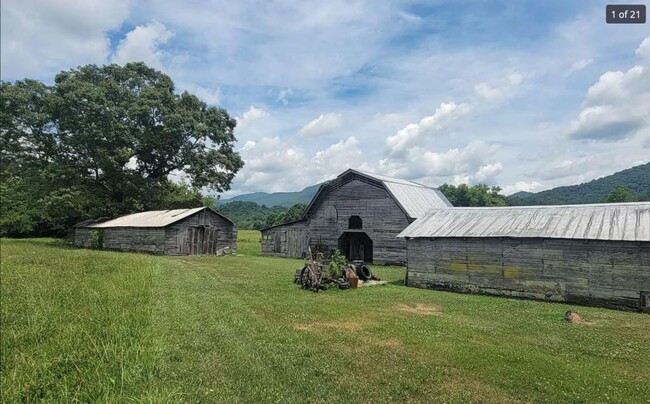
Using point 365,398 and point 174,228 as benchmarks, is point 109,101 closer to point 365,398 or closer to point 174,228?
point 174,228

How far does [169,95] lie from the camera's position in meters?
46.9

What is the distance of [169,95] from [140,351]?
4347 cm

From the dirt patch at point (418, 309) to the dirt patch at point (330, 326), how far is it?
3113mm

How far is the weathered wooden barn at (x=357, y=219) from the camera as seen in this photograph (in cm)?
3400

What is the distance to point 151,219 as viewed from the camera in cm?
4009

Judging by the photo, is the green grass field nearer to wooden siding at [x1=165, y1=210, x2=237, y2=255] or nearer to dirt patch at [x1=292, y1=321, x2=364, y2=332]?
dirt patch at [x1=292, y1=321, x2=364, y2=332]

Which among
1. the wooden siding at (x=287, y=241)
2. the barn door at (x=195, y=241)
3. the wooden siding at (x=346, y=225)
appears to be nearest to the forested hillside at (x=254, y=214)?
the wooden siding at (x=287, y=241)

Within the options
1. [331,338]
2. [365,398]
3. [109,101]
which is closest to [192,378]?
Answer: [365,398]

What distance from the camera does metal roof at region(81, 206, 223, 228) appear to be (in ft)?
123

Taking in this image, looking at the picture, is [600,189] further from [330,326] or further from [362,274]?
[330,326]

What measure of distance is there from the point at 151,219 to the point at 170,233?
497 centimetres

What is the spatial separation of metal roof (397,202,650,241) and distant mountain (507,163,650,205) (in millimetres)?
80712

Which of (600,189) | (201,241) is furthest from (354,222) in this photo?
(600,189)

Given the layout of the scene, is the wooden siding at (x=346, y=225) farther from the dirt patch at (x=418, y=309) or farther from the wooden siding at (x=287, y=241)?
the dirt patch at (x=418, y=309)
